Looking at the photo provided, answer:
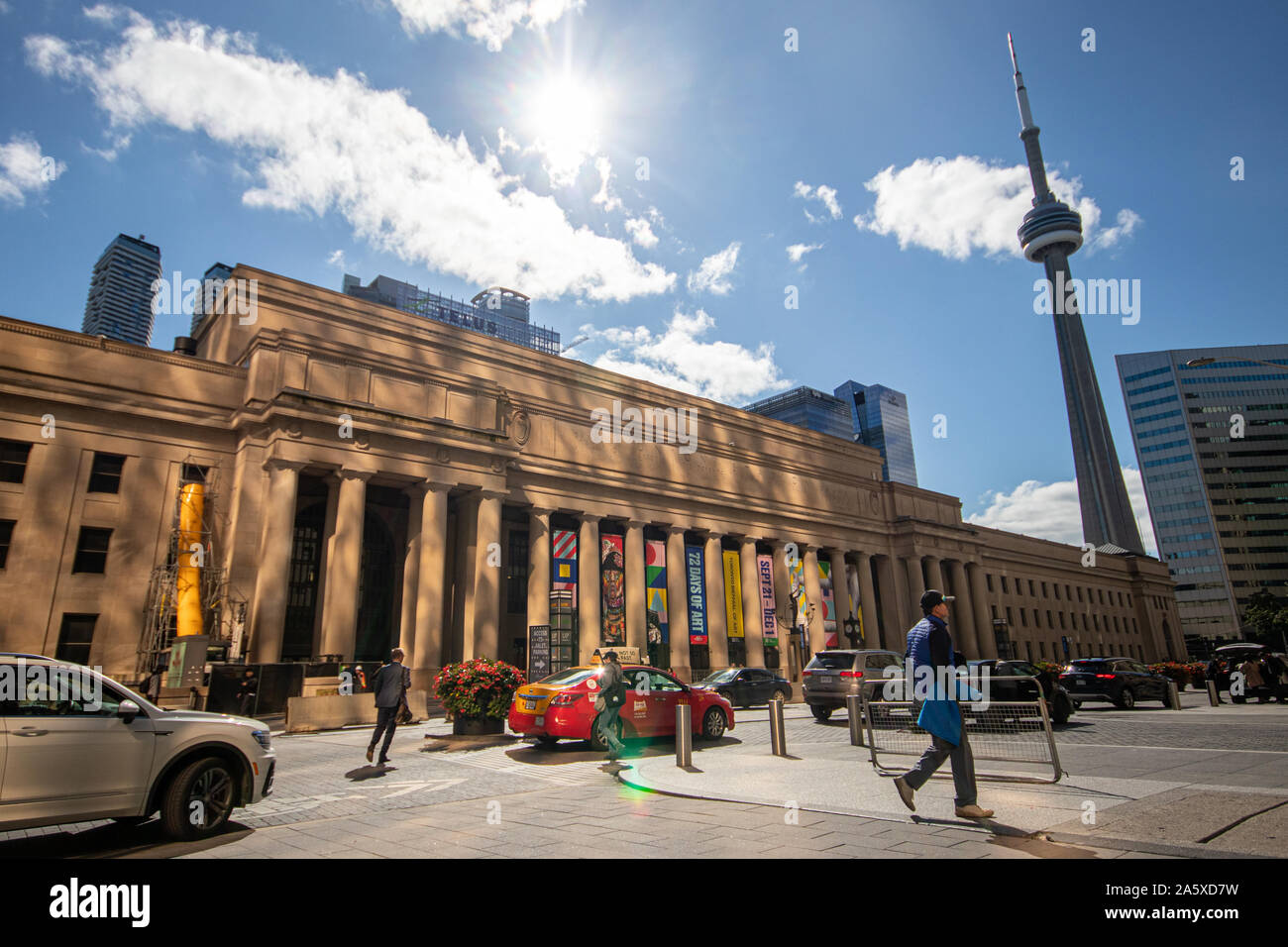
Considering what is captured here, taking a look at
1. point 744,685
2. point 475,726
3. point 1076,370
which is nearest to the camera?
point 475,726

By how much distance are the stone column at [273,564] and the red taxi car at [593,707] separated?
16384 mm

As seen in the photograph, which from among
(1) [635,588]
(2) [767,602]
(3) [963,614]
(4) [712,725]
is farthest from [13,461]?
(3) [963,614]

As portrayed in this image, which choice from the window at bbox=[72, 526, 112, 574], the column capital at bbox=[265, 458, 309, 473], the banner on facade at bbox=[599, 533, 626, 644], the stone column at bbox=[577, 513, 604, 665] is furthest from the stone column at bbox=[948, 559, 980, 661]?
the window at bbox=[72, 526, 112, 574]

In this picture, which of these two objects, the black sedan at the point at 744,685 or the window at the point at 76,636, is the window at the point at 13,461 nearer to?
the window at the point at 76,636

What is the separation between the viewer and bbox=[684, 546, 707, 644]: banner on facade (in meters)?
42.5

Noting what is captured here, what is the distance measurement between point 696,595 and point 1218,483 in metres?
133

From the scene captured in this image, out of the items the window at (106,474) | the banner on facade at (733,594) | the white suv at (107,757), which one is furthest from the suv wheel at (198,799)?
the banner on facade at (733,594)

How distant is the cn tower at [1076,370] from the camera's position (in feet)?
395

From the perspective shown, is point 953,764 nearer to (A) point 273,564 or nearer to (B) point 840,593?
(A) point 273,564

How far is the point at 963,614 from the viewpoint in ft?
196

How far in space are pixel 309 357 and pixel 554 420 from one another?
1356cm

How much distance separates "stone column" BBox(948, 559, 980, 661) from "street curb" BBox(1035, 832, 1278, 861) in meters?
58.4
